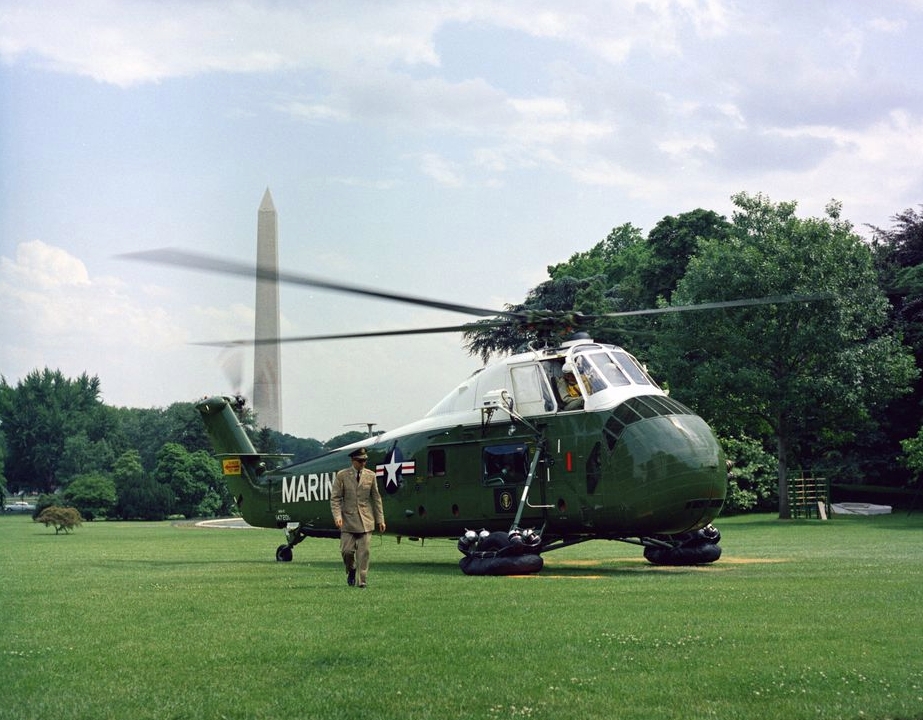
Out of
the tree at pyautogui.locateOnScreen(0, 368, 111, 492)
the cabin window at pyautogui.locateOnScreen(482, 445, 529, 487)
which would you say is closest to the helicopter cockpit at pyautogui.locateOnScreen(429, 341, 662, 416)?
the cabin window at pyautogui.locateOnScreen(482, 445, 529, 487)

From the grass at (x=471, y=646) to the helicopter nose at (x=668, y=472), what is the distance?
1.15 metres

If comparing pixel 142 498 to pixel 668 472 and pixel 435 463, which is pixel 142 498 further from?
pixel 668 472

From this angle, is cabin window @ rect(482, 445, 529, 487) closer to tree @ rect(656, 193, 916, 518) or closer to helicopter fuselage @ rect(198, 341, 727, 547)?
helicopter fuselage @ rect(198, 341, 727, 547)

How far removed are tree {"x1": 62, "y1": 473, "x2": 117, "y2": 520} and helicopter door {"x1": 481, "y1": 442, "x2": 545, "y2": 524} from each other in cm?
6711

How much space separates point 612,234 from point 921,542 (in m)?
87.0

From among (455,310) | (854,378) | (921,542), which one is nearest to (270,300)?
(854,378)

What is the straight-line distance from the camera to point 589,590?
17031 mm

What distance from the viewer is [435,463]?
24.2 m

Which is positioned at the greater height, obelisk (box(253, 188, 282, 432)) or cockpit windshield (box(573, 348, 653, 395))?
obelisk (box(253, 188, 282, 432))

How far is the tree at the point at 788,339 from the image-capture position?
172 feet

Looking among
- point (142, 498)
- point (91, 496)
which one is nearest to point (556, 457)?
point (91, 496)

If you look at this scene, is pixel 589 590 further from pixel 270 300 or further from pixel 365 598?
pixel 270 300

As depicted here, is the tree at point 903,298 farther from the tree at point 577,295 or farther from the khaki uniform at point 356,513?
the khaki uniform at point 356,513

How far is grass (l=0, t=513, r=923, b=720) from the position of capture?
28.3 ft
